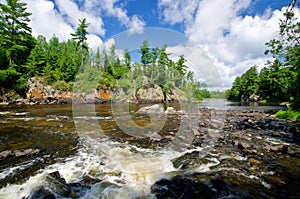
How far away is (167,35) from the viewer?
9781 mm

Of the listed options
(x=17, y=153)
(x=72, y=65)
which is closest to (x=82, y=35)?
(x=72, y=65)

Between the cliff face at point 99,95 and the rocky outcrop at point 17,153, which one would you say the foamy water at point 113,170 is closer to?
the rocky outcrop at point 17,153

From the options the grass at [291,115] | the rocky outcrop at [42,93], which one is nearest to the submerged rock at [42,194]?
the grass at [291,115]

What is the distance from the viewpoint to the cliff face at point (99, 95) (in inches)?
1409

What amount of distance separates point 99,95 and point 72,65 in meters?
12.4

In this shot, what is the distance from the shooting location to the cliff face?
35.8 metres

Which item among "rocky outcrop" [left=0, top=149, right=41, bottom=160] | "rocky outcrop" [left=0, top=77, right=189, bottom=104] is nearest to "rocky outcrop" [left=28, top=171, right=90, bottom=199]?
"rocky outcrop" [left=0, top=149, right=41, bottom=160]

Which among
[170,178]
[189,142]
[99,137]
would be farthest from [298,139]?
[99,137]

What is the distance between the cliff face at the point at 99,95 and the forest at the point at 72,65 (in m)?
1.55

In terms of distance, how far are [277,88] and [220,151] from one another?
60.1m

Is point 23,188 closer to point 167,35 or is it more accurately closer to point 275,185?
point 275,185

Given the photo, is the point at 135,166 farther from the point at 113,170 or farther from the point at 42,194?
the point at 42,194

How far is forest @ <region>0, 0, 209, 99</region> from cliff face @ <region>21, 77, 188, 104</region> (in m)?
1.55

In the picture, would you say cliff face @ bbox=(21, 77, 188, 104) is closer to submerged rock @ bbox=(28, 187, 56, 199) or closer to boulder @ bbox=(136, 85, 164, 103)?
boulder @ bbox=(136, 85, 164, 103)
